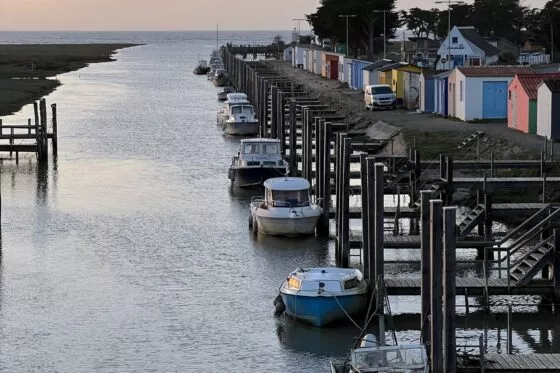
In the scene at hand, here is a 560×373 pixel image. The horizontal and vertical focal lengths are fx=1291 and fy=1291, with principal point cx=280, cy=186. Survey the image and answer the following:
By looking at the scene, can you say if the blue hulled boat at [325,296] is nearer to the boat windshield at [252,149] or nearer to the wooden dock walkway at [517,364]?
the wooden dock walkway at [517,364]

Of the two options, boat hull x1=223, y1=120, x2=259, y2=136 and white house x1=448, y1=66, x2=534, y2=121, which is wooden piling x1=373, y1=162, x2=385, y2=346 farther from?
boat hull x1=223, y1=120, x2=259, y2=136

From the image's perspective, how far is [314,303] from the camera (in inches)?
1282

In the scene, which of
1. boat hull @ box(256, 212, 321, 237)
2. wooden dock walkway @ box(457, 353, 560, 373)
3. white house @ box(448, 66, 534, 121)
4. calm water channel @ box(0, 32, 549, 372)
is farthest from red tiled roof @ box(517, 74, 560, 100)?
wooden dock walkway @ box(457, 353, 560, 373)

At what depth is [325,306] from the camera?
107 feet

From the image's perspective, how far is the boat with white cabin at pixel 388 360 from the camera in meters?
25.9

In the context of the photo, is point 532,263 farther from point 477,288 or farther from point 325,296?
point 325,296

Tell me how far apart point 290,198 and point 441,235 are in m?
19.1

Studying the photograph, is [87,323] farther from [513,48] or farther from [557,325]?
[513,48]

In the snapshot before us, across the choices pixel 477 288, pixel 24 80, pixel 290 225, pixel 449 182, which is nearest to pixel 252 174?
pixel 290 225

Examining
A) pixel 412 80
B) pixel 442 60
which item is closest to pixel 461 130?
pixel 412 80

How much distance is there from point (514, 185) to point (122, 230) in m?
14.7

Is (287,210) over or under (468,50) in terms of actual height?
under

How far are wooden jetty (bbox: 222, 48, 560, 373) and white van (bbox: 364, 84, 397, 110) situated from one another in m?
17.8

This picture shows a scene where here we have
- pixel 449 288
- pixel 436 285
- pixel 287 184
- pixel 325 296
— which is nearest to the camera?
pixel 449 288
